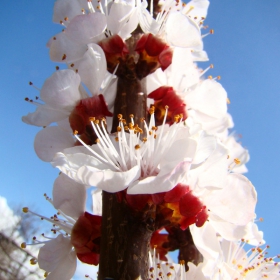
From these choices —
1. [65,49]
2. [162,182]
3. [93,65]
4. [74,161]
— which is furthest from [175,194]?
[65,49]

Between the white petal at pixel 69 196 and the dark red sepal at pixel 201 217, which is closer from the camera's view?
the dark red sepal at pixel 201 217

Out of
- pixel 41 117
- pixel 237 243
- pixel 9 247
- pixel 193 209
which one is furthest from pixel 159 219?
pixel 9 247

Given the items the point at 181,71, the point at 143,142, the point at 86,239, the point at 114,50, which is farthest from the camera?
the point at 181,71

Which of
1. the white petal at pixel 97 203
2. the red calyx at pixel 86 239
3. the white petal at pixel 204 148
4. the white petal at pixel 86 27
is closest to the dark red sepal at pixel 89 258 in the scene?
the red calyx at pixel 86 239

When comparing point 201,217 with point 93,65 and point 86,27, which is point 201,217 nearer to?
point 93,65

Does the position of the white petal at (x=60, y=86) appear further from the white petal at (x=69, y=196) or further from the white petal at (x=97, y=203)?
the white petal at (x=97, y=203)

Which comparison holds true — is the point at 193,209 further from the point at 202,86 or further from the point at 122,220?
the point at 202,86
